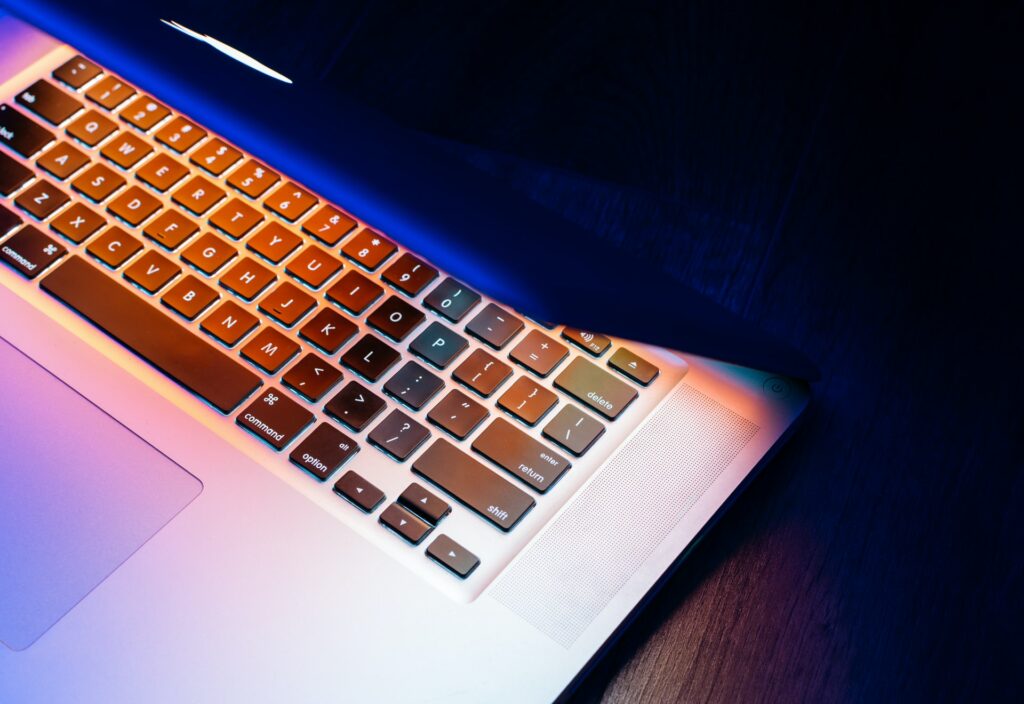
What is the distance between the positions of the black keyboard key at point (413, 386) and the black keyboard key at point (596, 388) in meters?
0.06

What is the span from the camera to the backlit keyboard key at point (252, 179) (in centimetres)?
58

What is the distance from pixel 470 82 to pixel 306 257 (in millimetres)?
173

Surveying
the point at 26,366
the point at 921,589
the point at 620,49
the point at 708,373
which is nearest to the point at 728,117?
the point at 620,49

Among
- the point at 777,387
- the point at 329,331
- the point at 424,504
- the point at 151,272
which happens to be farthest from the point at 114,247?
the point at 777,387

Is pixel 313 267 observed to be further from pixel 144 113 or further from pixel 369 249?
pixel 144 113

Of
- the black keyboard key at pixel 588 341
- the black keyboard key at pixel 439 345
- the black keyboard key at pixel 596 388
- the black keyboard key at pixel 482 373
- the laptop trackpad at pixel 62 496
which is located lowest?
the laptop trackpad at pixel 62 496

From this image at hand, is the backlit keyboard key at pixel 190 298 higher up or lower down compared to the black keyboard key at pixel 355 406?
lower down

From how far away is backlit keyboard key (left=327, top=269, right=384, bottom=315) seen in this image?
528 mm

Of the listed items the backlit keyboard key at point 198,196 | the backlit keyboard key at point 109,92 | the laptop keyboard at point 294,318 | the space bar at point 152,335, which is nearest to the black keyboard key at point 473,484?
the laptop keyboard at point 294,318

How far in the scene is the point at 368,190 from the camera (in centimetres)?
50

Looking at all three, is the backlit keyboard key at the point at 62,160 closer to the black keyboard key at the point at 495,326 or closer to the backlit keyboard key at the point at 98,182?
the backlit keyboard key at the point at 98,182

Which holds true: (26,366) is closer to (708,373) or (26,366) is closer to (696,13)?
(708,373)

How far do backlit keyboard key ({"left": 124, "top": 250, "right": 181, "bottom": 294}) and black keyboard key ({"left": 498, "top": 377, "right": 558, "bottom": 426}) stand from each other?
201 mm

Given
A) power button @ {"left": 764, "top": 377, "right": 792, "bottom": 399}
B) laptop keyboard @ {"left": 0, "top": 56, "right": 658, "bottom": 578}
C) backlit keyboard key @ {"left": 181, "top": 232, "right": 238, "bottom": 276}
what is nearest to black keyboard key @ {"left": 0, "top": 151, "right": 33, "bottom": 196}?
laptop keyboard @ {"left": 0, "top": 56, "right": 658, "bottom": 578}
